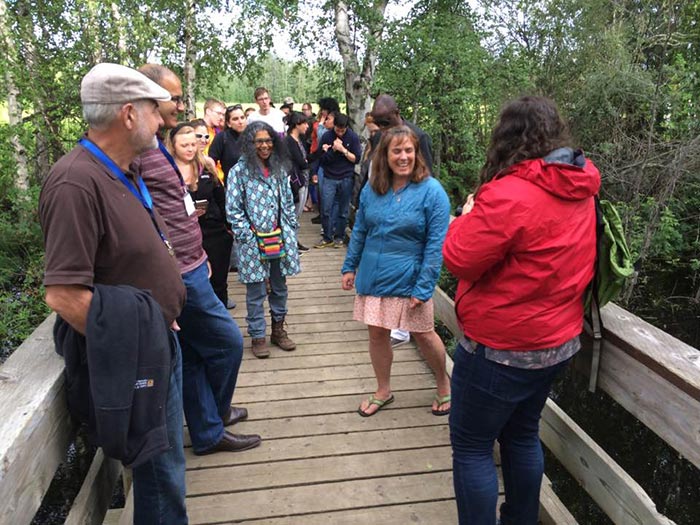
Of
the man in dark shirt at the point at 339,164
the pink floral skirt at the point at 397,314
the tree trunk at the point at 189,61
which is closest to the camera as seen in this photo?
the pink floral skirt at the point at 397,314

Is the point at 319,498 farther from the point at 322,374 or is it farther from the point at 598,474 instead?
the point at 322,374

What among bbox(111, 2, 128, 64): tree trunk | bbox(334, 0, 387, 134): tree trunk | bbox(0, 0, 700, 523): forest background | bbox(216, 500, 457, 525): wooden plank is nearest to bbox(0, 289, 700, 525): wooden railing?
bbox(216, 500, 457, 525): wooden plank

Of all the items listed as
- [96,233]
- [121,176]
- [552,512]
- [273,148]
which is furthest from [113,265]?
[273,148]

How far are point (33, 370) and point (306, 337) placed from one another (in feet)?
10.0

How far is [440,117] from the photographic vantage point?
11055 mm

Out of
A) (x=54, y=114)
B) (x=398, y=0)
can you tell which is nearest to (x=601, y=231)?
(x=54, y=114)

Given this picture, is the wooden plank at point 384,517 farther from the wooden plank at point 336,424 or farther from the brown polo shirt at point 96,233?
the brown polo shirt at point 96,233

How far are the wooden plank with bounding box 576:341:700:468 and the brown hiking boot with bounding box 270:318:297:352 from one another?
2652 millimetres

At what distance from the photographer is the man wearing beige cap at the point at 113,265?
157cm

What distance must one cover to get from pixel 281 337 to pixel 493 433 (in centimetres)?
272

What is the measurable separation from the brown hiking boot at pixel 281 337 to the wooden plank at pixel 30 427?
256cm

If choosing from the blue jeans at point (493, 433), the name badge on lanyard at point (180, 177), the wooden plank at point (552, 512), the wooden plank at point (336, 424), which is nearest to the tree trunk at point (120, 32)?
the name badge on lanyard at point (180, 177)

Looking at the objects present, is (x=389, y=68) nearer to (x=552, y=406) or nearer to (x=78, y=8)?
(x=78, y=8)

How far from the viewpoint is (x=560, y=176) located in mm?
1790
